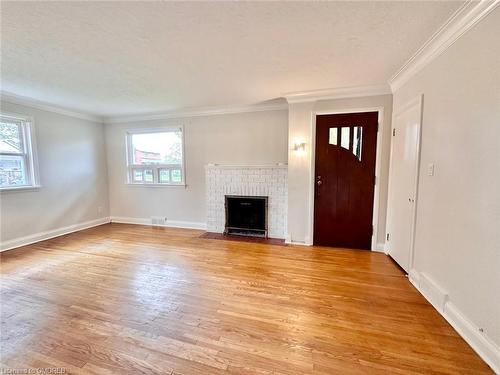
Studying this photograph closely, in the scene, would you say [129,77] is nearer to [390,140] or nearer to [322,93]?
[322,93]

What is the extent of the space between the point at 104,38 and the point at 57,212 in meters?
3.80

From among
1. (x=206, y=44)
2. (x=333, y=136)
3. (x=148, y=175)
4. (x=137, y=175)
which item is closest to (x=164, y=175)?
(x=148, y=175)

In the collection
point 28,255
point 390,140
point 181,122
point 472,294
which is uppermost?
point 181,122

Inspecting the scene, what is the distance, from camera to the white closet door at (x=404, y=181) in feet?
8.29

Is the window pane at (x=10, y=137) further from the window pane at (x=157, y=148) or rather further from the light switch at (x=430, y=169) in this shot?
the light switch at (x=430, y=169)

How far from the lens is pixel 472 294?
1.65m

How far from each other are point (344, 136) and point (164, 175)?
371cm

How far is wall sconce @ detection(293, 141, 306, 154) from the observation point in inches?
143

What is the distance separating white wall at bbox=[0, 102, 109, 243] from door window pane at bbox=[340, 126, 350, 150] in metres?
5.11

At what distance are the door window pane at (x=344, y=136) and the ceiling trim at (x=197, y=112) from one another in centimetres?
114

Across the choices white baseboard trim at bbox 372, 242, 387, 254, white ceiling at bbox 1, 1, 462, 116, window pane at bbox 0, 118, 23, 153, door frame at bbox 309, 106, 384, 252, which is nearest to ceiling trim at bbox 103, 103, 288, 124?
white ceiling at bbox 1, 1, 462, 116

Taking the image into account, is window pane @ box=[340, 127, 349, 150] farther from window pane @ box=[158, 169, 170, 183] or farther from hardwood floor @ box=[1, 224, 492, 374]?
window pane @ box=[158, 169, 170, 183]

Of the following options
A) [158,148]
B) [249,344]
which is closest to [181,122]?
[158,148]

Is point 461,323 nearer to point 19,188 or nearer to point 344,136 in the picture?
point 344,136
